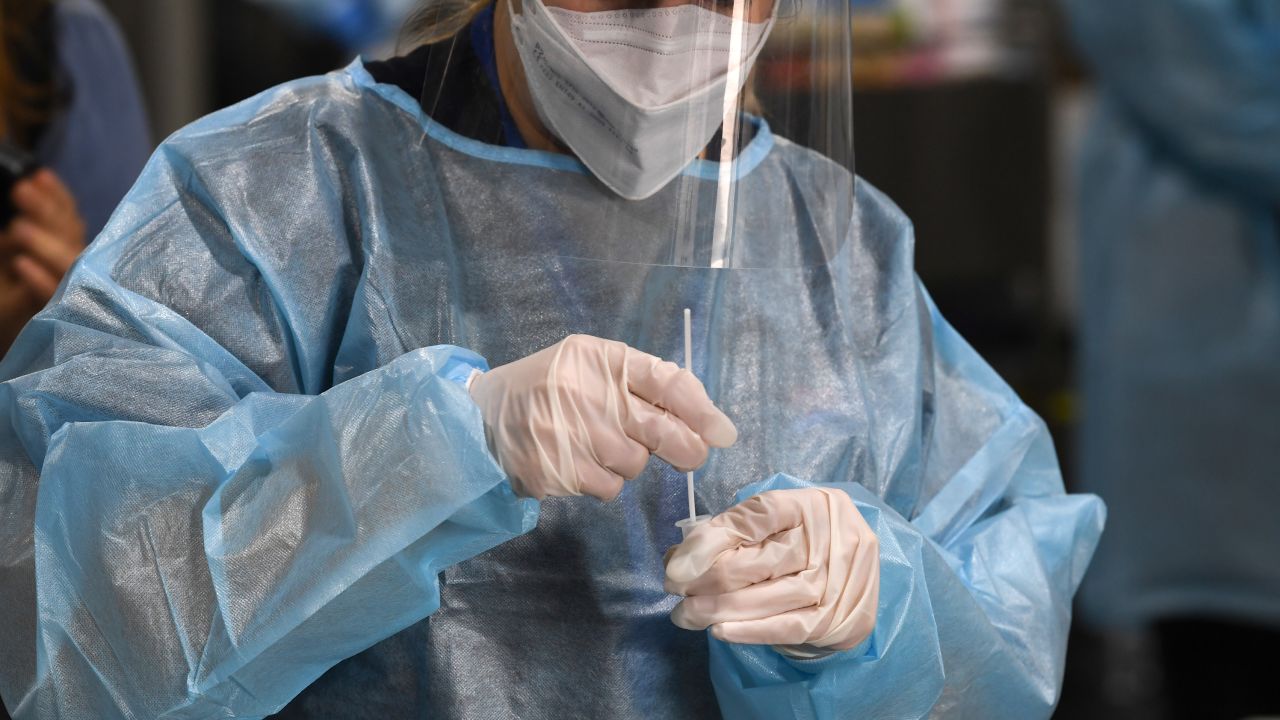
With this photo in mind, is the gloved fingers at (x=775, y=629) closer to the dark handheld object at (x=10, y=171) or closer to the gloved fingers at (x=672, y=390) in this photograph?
the gloved fingers at (x=672, y=390)

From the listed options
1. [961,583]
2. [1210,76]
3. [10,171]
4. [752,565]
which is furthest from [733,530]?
[1210,76]

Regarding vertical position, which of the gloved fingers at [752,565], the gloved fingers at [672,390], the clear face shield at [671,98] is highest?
the clear face shield at [671,98]

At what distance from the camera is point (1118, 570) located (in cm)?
276

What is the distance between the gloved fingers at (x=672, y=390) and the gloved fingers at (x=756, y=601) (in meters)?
0.11

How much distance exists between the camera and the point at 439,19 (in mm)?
1100

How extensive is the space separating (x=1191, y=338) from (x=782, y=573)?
1910mm

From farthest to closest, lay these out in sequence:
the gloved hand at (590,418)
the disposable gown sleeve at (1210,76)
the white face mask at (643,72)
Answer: the disposable gown sleeve at (1210,76)
the white face mask at (643,72)
the gloved hand at (590,418)

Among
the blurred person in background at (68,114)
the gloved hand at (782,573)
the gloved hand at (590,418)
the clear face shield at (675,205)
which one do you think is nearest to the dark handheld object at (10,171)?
the blurred person in background at (68,114)

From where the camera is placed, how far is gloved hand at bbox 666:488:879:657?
0.94 metres

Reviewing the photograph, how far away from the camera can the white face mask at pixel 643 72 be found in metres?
1.01

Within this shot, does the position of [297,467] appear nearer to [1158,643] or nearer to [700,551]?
[700,551]

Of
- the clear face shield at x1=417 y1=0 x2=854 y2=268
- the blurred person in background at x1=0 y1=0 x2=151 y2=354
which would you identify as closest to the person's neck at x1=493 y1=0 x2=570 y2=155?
the clear face shield at x1=417 y1=0 x2=854 y2=268

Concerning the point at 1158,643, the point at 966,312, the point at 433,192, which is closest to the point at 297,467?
the point at 433,192

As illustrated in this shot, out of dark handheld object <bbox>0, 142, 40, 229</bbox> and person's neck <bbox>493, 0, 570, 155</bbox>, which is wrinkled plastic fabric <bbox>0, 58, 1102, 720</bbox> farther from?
dark handheld object <bbox>0, 142, 40, 229</bbox>
